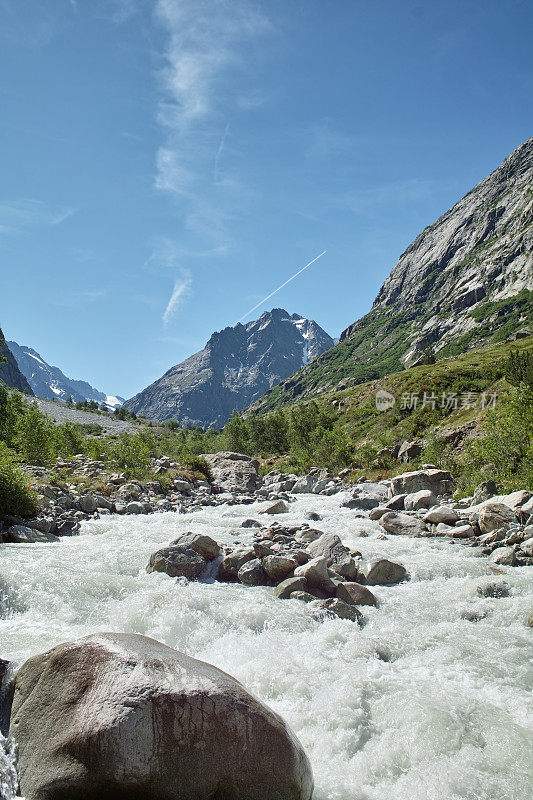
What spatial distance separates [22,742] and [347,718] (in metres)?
5.18

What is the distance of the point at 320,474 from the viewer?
50.4 metres

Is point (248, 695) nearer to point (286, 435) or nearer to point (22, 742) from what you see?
point (22, 742)

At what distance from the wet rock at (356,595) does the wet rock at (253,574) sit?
267 cm

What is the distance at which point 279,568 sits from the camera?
14375 millimetres

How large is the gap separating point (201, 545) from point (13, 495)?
412 inches

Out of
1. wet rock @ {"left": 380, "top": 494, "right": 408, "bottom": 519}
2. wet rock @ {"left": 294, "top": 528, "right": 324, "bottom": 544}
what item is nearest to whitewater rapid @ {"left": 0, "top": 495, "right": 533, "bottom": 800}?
wet rock @ {"left": 294, "top": 528, "right": 324, "bottom": 544}

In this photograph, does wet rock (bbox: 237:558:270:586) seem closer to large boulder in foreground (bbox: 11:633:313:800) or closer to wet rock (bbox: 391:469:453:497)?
large boulder in foreground (bbox: 11:633:313:800)

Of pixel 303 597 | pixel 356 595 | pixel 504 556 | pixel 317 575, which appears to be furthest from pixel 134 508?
pixel 504 556

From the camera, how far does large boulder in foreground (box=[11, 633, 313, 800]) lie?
15.5 ft

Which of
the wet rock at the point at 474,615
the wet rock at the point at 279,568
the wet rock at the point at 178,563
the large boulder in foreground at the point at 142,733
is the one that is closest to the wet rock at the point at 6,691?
the large boulder in foreground at the point at 142,733

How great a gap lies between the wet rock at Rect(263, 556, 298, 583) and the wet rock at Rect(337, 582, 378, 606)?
202 cm

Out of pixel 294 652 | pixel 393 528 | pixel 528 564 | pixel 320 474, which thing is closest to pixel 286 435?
pixel 320 474

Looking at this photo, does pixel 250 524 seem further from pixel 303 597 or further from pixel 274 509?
pixel 303 597

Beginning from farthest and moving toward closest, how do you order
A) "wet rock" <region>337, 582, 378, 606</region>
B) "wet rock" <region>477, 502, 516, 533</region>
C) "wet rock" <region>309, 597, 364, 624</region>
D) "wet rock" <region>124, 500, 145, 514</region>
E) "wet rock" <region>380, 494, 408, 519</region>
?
1. "wet rock" <region>124, 500, 145, 514</region>
2. "wet rock" <region>380, 494, 408, 519</region>
3. "wet rock" <region>477, 502, 516, 533</region>
4. "wet rock" <region>337, 582, 378, 606</region>
5. "wet rock" <region>309, 597, 364, 624</region>
